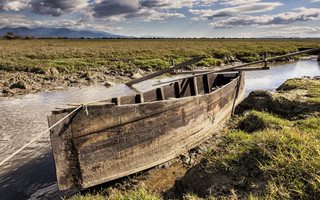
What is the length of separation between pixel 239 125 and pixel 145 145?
4.19 metres

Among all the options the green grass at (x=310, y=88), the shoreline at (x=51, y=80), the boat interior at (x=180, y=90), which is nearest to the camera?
the boat interior at (x=180, y=90)

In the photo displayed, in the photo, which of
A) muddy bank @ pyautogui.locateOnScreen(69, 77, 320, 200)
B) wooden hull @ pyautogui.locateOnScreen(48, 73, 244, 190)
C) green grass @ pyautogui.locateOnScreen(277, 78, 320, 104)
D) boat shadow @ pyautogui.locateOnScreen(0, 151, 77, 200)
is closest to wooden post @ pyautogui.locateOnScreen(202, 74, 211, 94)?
green grass @ pyautogui.locateOnScreen(277, 78, 320, 104)

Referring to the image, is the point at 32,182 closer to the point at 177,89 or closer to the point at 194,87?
the point at 177,89

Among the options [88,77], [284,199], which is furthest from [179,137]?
[88,77]

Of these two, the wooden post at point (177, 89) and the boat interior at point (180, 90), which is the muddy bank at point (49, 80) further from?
the wooden post at point (177, 89)

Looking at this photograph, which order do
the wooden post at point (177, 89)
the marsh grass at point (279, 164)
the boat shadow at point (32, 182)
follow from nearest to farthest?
the marsh grass at point (279, 164) < the boat shadow at point (32, 182) < the wooden post at point (177, 89)

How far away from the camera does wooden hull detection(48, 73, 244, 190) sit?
13.4 ft

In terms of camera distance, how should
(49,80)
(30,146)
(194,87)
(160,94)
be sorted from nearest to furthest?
1. (30,146)
2. (160,94)
3. (194,87)
4. (49,80)

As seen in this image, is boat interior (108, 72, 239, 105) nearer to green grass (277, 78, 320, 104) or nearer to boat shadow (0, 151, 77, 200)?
boat shadow (0, 151, 77, 200)

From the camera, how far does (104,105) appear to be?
4.24 m

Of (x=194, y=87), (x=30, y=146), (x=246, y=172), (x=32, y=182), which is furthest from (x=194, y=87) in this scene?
(x=32, y=182)

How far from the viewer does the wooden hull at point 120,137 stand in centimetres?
408

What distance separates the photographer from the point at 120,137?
14.7ft

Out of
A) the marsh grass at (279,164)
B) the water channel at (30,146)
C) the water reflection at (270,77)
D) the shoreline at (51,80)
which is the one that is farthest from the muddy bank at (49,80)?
the marsh grass at (279,164)
